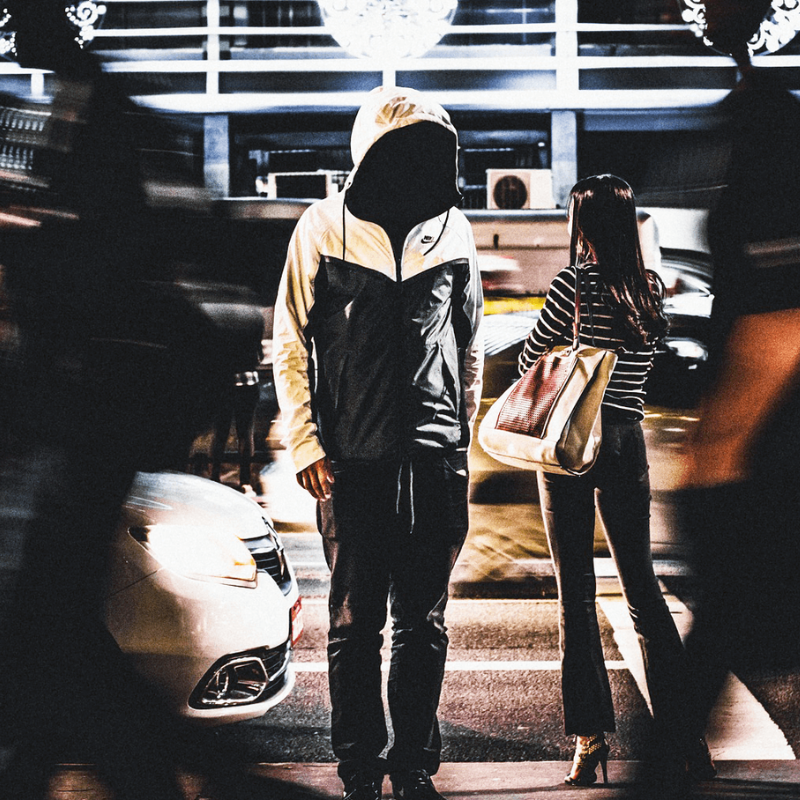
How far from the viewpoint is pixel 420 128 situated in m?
2.42

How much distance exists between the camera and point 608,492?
8.71 ft

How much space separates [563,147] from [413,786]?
1241cm

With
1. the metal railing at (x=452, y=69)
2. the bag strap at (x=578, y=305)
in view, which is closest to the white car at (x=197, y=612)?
the bag strap at (x=578, y=305)

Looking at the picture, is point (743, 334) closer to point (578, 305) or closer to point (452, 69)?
point (578, 305)

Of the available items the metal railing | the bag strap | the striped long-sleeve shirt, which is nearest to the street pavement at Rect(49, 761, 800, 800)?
the striped long-sleeve shirt

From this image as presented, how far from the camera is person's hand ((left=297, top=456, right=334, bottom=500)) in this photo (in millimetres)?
2412

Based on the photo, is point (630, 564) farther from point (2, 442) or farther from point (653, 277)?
point (2, 442)

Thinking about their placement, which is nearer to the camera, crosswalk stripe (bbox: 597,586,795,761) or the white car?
the white car

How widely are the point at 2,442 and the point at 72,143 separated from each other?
1.52m

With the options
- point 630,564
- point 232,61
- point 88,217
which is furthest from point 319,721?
point 232,61

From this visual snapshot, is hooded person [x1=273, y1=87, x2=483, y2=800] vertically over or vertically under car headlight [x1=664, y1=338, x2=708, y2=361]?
over

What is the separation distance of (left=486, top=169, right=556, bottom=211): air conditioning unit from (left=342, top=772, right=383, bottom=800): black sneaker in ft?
17.4

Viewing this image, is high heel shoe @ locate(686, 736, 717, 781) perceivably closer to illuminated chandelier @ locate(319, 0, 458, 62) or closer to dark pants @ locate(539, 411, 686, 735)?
dark pants @ locate(539, 411, 686, 735)

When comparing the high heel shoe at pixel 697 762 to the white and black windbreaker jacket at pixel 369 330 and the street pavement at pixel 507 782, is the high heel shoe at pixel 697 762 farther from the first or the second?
the white and black windbreaker jacket at pixel 369 330
